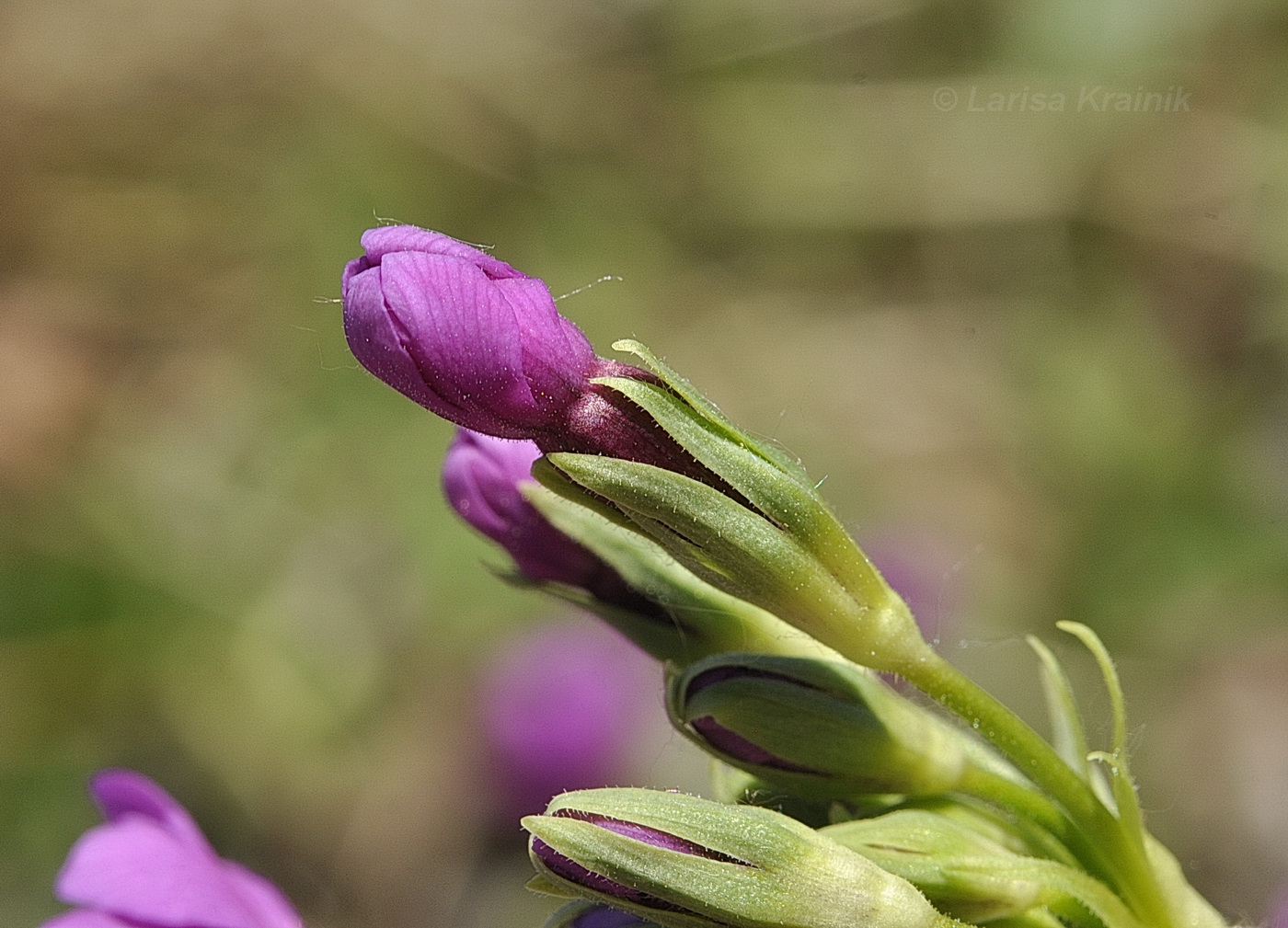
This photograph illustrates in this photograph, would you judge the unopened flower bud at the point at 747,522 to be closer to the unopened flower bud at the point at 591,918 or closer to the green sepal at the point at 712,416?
the green sepal at the point at 712,416

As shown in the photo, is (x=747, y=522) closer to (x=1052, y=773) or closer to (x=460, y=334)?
(x=460, y=334)

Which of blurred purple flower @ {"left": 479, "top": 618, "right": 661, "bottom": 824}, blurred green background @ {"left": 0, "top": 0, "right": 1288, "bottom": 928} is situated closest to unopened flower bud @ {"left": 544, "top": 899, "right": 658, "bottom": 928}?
blurred green background @ {"left": 0, "top": 0, "right": 1288, "bottom": 928}

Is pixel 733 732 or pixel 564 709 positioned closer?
pixel 733 732

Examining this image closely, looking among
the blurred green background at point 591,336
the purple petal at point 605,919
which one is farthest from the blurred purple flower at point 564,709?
the purple petal at point 605,919

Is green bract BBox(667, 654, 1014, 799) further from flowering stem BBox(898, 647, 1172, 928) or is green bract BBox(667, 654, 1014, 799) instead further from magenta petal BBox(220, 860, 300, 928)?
magenta petal BBox(220, 860, 300, 928)

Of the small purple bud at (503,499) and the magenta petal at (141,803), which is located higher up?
the small purple bud at (503,499)

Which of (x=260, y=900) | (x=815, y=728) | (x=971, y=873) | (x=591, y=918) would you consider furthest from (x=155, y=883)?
(x=971, y=873)
